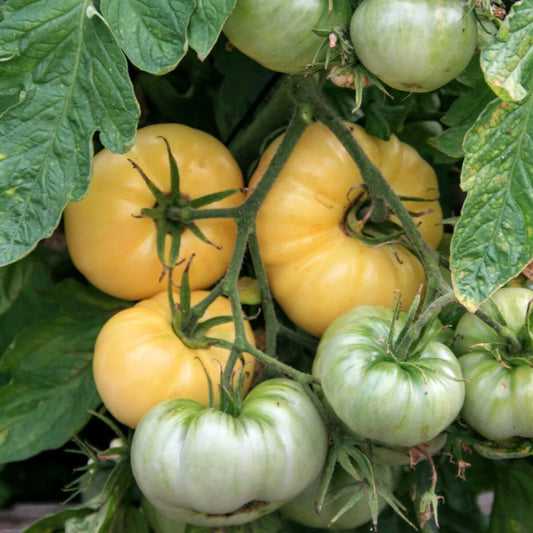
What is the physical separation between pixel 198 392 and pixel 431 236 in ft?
1.02

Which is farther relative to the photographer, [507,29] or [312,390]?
[312,390]

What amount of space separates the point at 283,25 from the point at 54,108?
201 millimetres

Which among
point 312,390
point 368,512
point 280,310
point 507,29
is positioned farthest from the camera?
point 280,310

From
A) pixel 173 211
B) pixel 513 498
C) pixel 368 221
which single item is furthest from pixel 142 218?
pixel 513 498

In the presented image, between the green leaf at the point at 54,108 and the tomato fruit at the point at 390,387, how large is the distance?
254 millimetres

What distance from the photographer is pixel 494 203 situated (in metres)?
0.66

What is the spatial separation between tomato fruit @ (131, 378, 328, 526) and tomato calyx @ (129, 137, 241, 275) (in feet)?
0.59

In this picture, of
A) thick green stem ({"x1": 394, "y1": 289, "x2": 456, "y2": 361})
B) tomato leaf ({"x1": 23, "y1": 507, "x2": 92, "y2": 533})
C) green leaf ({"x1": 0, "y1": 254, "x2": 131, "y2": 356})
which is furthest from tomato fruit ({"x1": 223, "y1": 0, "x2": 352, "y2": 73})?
tomato leaf ({"x1": 23, "y1": 507, "x2": 92, "y2": 533})

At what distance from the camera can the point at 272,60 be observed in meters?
0.72

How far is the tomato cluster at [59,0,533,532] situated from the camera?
2.18 feet

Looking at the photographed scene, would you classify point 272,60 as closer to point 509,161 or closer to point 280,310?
point 509,161

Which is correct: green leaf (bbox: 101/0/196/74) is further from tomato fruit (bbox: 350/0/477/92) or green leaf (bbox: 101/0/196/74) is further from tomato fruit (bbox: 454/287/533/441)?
tomato fruit (bbox: 454/287/533/441)

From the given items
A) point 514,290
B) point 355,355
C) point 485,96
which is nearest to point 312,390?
point 355,355

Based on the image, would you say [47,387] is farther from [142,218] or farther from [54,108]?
[54,108]
